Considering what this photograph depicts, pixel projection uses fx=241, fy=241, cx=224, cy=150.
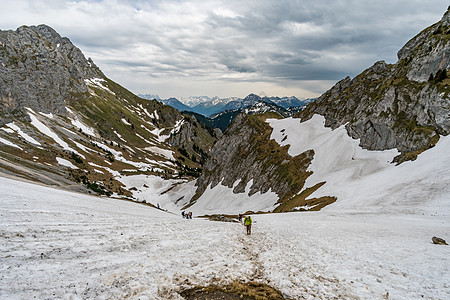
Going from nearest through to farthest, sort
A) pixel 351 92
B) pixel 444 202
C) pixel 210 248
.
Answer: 1. pixel 210 248
2. pixel 444 202
3. pixel 351 92

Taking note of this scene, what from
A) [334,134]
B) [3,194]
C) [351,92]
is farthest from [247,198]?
[3,194]

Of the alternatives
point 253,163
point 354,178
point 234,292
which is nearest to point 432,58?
point 354,178

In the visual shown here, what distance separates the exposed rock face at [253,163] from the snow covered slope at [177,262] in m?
61.0

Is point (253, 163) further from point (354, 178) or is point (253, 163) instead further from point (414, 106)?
point (414, 106)

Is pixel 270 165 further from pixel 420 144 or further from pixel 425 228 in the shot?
pixel 425 228

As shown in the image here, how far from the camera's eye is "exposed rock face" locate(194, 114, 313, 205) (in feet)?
292

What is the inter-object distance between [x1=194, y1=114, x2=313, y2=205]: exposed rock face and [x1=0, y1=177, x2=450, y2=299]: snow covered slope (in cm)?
6097

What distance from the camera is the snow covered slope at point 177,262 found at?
10711mm

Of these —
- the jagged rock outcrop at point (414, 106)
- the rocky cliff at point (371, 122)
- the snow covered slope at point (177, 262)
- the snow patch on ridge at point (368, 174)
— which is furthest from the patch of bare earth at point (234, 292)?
the jagged rock outcrop at point (414, 106)

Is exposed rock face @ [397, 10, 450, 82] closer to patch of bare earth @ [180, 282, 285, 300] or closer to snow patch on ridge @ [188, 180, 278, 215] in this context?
snow patch on ridge @ [188, 180, 278, 215]

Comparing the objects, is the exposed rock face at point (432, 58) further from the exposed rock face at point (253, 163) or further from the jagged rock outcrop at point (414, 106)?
the exposed rock face at point (253, 163)

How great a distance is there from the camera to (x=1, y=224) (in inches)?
581

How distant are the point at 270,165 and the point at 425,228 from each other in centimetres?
7578

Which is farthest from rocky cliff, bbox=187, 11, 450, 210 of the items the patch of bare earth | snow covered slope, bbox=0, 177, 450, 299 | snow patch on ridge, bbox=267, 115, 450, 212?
the patch of bare earth
